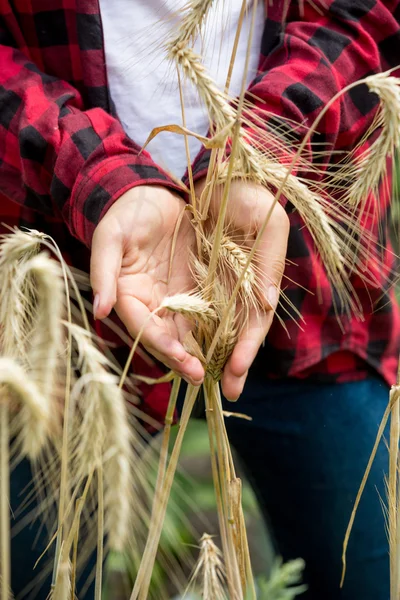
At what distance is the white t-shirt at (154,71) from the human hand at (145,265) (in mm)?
135

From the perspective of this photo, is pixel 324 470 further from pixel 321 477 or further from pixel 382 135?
pixel 382 135

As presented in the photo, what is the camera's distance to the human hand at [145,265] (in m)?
0.53

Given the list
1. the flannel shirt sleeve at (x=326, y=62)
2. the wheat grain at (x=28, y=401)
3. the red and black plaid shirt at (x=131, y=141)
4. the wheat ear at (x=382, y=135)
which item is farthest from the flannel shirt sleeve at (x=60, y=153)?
the wheat grain at (x=28, y=401)

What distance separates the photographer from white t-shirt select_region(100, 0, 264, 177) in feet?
2.44

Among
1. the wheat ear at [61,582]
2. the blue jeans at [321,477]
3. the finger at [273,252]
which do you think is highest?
the finger at [273,252]

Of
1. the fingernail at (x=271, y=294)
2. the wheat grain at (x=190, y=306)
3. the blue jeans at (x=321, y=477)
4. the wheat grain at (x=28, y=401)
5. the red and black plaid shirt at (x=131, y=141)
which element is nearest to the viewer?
the wheat grain at (x=28, y=401)

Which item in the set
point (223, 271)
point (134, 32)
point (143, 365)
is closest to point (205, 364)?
point (223, 271)

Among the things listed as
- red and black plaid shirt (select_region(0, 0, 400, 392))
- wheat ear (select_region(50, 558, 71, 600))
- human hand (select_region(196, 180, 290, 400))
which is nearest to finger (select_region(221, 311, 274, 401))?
human hand (select_region(196, 180, 290, 400))

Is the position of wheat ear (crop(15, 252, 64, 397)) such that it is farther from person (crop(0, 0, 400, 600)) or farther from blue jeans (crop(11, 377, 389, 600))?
blue jeans (crop(11, 377, 389, 600))

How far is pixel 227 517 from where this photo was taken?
479mm

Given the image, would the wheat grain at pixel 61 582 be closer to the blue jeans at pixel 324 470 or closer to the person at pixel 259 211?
the person at pixel 259 211

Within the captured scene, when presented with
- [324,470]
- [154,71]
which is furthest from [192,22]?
[324,470]

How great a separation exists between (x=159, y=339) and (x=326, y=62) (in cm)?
43

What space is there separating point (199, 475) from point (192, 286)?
1.28ft
